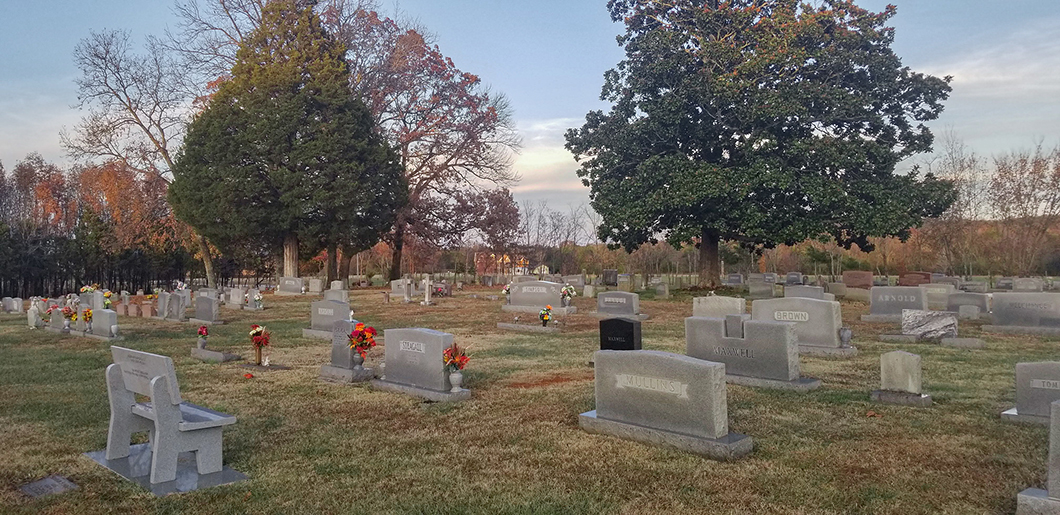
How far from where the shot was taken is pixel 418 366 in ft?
30.7

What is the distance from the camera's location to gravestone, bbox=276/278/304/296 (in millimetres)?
33531

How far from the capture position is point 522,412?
8.03 m

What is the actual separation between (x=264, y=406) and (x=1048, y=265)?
183ft

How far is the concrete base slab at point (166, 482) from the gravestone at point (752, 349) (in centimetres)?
697

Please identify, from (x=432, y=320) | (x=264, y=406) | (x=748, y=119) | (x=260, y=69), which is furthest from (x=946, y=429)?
(x=260, y=69)

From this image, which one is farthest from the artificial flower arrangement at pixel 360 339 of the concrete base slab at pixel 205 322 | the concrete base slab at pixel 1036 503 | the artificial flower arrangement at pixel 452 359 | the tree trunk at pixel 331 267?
the tree trunk at pixel 331 267

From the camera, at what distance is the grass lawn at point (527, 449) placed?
5.09 meters

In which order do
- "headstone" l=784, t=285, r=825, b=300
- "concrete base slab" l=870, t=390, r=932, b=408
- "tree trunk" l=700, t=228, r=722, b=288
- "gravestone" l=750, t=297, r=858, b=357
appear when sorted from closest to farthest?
"concrete base slab" l=870, t=390, r=932, b=408, "gravestone" l=750, t=297, r=858, b=357, "headstone" l=784, t=285, r=825, b=300, "tree trunk" l=700, t=228, r=722, b=288

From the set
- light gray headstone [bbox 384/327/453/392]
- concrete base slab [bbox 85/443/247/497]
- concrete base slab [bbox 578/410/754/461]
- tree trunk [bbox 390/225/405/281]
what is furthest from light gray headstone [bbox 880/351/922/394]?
tree trunk [bbox 390/225/405/281]

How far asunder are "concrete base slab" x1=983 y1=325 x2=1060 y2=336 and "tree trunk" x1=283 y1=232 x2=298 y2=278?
104ft

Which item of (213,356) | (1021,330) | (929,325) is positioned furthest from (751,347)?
(1021,330)

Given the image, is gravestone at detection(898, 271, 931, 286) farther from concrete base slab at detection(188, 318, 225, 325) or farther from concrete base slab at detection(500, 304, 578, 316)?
concrete base slab at detection(188, 318, 225, 325)

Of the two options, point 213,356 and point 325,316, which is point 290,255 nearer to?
point 325,316

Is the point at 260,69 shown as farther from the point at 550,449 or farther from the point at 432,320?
the point at 550,449
